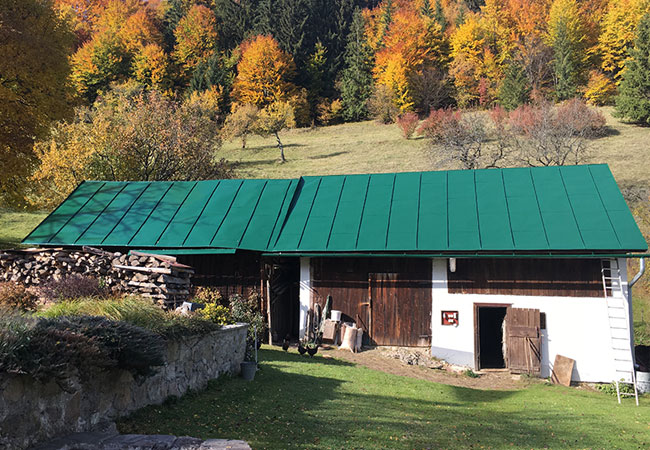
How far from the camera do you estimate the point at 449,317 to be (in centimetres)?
1633

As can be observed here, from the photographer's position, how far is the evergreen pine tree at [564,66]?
5745 centimetres

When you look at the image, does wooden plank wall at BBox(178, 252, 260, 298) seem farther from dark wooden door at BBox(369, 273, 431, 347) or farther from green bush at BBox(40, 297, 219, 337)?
green bush at BBox(40, 297, 219, 337)

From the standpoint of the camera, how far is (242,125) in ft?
189

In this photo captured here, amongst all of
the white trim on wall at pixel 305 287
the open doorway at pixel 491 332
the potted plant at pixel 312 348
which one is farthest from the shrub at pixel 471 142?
the potted plant at pixel 312 348

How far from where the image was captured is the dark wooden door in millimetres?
16641

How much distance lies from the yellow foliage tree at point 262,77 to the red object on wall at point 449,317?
178 ft

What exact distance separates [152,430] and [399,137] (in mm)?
52382

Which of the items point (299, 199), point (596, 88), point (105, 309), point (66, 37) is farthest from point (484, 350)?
point (596, 88)

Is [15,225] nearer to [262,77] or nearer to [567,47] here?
[262,77]

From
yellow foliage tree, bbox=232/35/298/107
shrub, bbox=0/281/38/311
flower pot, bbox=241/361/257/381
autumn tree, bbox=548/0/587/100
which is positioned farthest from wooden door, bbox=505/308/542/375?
yellow foliage tree, bbox=232/35/298/107

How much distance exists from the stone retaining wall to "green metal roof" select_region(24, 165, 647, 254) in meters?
7.86

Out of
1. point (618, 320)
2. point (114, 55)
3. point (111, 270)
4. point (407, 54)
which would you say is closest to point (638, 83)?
point (407, 54)

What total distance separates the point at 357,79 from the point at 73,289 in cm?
6388

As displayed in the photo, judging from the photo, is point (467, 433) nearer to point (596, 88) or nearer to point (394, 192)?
point (394, 192)
